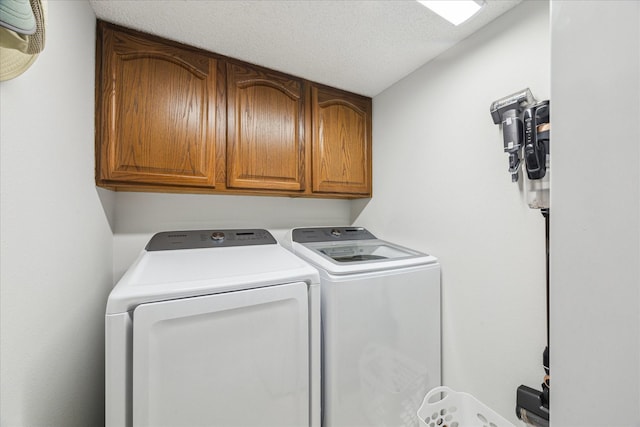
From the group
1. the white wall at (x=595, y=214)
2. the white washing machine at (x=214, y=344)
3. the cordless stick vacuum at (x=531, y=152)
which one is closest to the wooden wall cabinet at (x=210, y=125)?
the white washing machine at (x=214, y=344)

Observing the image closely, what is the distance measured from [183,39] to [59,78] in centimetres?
73

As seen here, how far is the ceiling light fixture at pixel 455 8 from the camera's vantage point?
111 centimetres

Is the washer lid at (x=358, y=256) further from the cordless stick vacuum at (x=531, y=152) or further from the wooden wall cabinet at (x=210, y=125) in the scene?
the cordless stick vacuum at (x=531, y=152)

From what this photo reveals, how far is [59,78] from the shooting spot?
86 cm

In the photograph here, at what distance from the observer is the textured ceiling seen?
1.15 m

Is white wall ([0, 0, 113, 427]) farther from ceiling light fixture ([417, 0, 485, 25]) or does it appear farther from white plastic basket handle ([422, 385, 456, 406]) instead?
white plastic basket handle ([422, 385, 456, 406])

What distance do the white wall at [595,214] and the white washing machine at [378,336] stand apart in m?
0.84

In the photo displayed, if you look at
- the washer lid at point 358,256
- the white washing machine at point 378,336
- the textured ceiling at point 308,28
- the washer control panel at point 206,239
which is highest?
the textured ceiling at point 308,28

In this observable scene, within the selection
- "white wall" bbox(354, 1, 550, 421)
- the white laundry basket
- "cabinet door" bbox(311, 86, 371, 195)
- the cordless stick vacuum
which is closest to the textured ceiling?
"white wall" bbox(354, 1, 550, 421)

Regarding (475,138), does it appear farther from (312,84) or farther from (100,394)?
(100,394)

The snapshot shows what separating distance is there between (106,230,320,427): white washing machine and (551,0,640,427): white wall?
87cm

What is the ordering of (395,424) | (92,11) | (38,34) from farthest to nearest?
1. (395,424)
2. (92,11)
3. (38,34)

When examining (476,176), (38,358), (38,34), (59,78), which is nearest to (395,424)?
(476,176)

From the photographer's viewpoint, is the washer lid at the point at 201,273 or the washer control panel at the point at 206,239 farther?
the washer control panel at the point at 206,239
